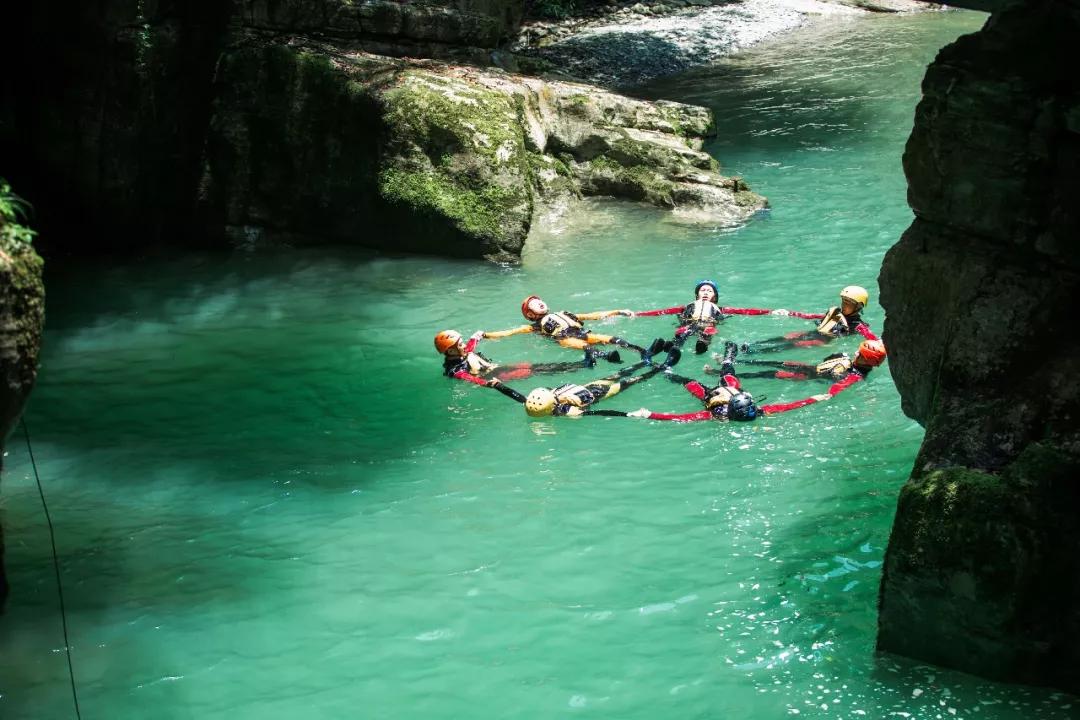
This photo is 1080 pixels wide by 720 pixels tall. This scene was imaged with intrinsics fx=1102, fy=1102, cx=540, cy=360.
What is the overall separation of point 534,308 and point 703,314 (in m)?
2.10

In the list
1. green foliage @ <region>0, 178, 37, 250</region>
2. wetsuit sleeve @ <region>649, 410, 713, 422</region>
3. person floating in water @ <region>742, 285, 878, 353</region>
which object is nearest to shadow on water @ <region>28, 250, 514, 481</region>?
wetsuit sleeve @ <region>649, 410, 713, 422</region>

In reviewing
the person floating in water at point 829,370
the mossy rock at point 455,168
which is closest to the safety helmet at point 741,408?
the person floating in water at point 829,370

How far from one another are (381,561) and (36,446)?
190 inches

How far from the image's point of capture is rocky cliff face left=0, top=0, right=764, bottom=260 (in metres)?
16.8

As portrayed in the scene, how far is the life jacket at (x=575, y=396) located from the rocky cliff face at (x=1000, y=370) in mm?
4786

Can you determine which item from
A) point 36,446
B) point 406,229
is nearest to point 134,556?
point 36,446

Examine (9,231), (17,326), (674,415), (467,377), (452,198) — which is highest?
(9,231)

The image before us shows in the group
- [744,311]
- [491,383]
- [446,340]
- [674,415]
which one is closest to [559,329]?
[491,383]

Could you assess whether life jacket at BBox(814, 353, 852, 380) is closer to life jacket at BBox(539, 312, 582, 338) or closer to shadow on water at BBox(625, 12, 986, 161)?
life jacket at BBox(539, 312, 582, 338)

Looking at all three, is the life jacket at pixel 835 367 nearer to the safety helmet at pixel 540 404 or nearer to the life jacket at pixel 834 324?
the life jacket at pixel 834 324

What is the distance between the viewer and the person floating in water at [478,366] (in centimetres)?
1271

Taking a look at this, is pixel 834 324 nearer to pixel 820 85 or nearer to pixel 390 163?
pixel 390 163

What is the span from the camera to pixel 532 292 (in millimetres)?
15461

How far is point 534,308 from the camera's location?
1379cm
